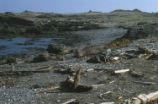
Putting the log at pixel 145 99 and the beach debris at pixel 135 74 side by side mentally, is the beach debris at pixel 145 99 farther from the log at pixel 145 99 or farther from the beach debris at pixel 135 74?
the beach debris at pixel 135 74

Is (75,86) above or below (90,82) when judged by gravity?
above

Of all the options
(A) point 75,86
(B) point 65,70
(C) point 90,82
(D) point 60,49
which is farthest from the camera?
(D) point 60,49

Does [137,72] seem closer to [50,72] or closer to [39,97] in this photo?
[50,72]

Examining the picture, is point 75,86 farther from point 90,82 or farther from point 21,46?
point 21,46

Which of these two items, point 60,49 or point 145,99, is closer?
point 145,99

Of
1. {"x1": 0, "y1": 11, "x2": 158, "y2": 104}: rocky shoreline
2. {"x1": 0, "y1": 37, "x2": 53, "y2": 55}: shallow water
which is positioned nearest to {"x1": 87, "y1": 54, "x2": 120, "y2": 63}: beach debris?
{"x1": 0, "y1": 11, "x2": 158, "y2": 104}: rocky shoreline

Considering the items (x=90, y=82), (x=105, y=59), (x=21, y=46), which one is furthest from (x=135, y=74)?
(x=21, y=46)

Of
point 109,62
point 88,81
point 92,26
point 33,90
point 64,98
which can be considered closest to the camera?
point 64,98

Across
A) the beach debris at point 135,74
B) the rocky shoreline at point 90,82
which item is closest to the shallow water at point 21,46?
the rocky shoreline at point 90,82

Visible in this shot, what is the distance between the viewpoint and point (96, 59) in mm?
9914

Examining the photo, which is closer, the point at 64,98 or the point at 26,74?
the point at 64,98

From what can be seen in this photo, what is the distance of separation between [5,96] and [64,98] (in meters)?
1.42

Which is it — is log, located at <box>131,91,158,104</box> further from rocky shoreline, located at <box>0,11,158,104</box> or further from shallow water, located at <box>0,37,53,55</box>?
shallow water, located at <box>0,37,53,55</box>

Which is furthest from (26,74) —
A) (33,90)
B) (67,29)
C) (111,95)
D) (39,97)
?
(67,29)
